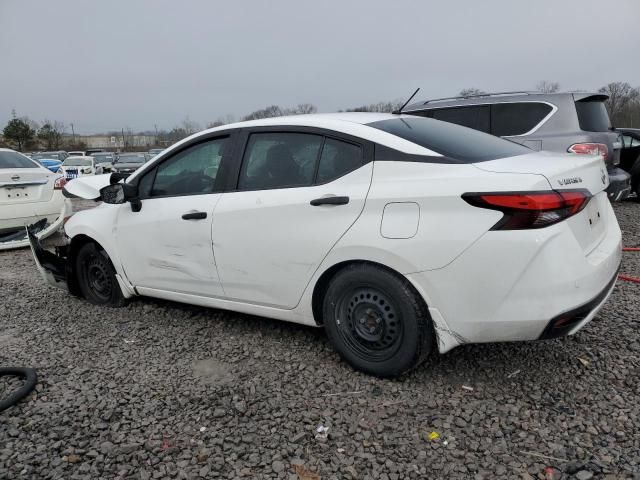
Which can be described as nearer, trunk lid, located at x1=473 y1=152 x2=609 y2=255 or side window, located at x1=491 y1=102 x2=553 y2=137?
trunk lid, located at x1=473 y1=152 x2=609 y2=255

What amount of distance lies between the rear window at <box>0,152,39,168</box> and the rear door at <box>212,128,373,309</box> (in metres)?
5.37

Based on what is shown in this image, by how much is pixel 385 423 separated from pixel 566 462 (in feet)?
2.76

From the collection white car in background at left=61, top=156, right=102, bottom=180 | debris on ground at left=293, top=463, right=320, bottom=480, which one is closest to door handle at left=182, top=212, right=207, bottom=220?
debris on ground at left=293, top=463, right=320, bottom=480

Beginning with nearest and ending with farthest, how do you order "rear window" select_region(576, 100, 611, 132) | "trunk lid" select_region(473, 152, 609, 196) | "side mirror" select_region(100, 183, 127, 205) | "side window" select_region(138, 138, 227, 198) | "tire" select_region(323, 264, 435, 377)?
"trunk lid" select_region(473, 152, 609, 196) → "tire" select_region(323, 264, 435, 377) → "side window" select_region(138, 138, 227, 198) → "side mirror" select_region(100, 183, 127, 205) → "rear window" select_region(576, 100, 611, 132)

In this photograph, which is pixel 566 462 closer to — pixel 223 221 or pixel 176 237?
pixel 223 221

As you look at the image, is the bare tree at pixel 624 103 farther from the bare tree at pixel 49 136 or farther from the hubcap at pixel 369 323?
the bare tree at pixel 49 136

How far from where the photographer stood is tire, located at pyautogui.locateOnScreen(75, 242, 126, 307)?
440cm

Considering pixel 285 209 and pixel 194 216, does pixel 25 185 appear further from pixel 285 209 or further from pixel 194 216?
pixel 285 209

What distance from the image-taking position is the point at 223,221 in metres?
3.40

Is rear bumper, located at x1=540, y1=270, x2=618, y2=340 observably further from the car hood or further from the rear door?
the car hood

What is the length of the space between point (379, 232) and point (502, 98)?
5055 millimetres

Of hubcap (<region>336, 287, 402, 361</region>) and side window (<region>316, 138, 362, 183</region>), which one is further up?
side window (<region>316, 138, 362, 183</region>)

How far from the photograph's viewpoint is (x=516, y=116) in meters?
6.72

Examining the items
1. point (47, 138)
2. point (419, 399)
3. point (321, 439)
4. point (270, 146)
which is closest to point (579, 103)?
point (270, 146)
